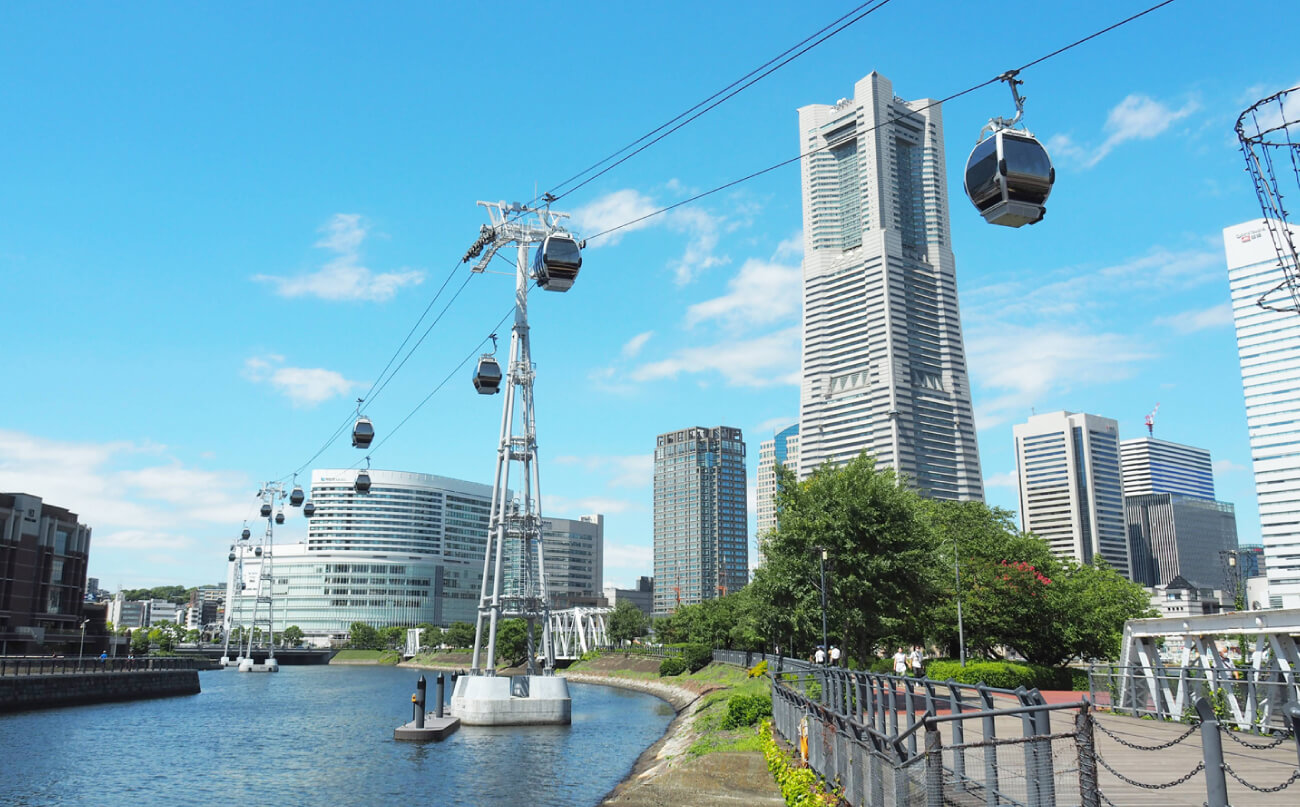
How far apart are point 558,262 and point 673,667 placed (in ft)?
248

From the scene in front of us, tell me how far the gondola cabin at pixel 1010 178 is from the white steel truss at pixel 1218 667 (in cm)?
1274

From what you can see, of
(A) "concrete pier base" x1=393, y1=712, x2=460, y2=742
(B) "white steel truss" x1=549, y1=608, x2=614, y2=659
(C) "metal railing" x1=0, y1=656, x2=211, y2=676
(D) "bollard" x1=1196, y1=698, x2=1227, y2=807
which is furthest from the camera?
(B) "white steel truss" x1=549, y1=608, x2=614, y2=659

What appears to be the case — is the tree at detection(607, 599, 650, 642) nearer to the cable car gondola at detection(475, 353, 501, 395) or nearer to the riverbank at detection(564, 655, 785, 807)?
the riverbank at detection(564, 655, 785, 807)

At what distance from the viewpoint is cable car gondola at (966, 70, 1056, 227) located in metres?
14.0

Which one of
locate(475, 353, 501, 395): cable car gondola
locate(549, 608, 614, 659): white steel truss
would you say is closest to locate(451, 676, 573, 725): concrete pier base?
locate(475, 353, 501, 395): cable car gondola

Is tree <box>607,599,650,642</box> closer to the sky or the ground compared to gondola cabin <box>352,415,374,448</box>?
closer to the ground

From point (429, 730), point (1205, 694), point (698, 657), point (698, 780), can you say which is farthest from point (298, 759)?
point (698, 657)

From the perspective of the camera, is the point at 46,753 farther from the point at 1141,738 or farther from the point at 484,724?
the point at 1141,738

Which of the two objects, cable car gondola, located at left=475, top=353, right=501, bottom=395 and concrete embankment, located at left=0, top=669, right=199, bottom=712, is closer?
cable car gondola, located at left=475, top=353, right=501, bottom=395

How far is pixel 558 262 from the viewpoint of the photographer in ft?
75.7

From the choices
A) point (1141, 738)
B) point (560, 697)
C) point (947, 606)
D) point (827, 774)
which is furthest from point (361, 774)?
point (947, 606)

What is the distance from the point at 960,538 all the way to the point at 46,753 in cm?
5290

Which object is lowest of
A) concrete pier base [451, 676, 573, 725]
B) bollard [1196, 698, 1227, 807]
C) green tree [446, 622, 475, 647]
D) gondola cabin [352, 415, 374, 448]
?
green tree [446, 622, 475, 647]

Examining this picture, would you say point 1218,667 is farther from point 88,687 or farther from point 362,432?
point 88,687
